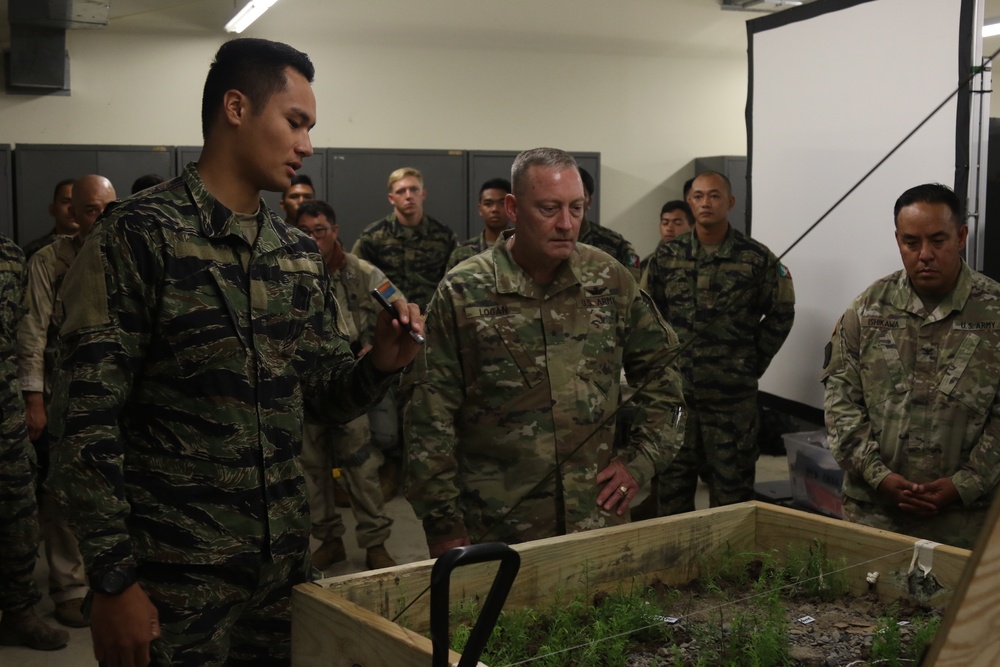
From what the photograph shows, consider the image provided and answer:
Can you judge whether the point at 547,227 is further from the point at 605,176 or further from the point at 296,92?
the point at 605,176

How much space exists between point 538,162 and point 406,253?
3789 millimetres

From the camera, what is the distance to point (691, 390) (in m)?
4.57

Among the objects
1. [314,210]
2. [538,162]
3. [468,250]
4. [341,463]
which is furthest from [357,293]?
[538,162]

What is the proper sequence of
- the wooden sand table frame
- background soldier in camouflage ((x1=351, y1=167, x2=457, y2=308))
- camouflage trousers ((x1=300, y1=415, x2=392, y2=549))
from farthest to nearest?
background soldier in camouflage ((x1=351, y1=167, x2=457, y2=308)) → camouflage trousers ((x1=300, y1=415, x2=392, y2=549)) → the wooden sand table frame

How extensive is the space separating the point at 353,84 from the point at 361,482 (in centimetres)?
454

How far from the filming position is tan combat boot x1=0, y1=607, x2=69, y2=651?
3678 mm

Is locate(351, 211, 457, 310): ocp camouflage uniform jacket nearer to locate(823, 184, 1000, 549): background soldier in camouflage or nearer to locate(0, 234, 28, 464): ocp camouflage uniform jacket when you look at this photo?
locate(0, 234, 28, 464): ocp camouflage uniform jacket

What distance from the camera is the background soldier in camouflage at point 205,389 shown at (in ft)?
5.19

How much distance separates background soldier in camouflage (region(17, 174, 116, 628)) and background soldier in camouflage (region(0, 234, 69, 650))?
0.19 meters

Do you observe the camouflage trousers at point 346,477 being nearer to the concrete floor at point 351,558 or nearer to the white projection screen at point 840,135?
the concrete floor at point 351,558

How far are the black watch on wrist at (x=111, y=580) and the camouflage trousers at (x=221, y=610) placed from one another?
0.16m

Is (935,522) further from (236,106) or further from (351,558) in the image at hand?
(351,558)

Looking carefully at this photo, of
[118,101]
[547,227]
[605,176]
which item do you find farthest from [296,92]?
[605,176]

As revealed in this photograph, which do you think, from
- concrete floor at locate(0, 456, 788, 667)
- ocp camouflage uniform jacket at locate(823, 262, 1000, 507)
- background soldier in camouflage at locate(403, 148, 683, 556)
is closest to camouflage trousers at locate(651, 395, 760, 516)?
concrete floor at locate(0, 456, 788, 667)
